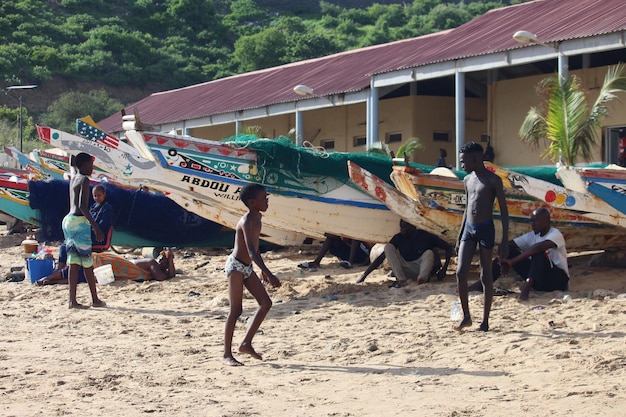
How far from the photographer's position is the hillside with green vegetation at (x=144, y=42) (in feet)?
187

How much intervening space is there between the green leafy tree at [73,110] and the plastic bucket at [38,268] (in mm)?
36666

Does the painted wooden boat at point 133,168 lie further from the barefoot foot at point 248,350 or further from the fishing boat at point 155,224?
the barefoot foot at point 248,350

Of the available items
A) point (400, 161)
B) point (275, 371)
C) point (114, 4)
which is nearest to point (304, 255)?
point (400, 161)

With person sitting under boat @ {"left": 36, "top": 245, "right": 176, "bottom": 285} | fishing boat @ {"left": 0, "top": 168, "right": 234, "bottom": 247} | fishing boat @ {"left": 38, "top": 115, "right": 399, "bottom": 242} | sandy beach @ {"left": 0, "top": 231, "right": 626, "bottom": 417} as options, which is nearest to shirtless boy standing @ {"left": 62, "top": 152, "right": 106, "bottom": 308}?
sandy beach @ {"left": 0, "top": 231, "right": 626, "bottom": 417}

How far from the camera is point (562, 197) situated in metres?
10.3

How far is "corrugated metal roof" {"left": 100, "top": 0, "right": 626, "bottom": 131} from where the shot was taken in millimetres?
16406

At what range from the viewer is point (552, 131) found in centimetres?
1341

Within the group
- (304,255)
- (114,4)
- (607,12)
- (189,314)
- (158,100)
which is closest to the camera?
(189,314)

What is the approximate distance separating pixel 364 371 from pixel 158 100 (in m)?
28.6

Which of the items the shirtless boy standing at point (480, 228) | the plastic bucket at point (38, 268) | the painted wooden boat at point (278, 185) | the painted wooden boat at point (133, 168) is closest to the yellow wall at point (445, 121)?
the painted wooden boat at point (278, 185)

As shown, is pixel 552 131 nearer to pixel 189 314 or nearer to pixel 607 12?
pixel 607 12

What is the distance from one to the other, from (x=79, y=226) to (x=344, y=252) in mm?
4306

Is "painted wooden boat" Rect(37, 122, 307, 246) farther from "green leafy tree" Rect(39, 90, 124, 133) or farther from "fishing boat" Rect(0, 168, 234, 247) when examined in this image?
"green leafy tree" Rect(39, 90, 124, 133)

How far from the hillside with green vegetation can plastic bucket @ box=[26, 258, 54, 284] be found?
103ft
